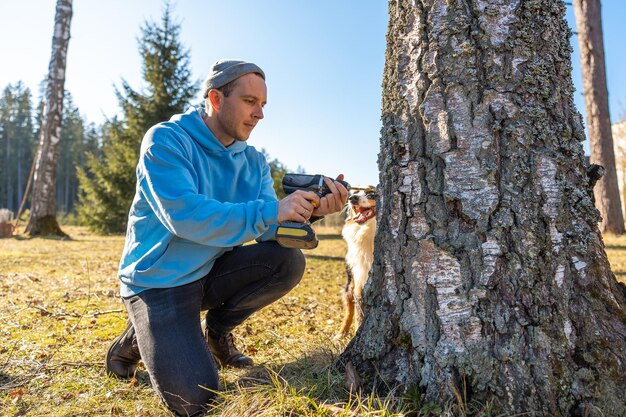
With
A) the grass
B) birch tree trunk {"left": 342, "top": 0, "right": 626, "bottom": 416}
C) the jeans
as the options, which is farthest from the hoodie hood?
the grass

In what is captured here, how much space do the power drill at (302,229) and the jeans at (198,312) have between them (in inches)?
22.6

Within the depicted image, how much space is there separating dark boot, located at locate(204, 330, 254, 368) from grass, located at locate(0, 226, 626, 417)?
8 centimetres

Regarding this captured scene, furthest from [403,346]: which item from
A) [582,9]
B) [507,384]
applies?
[582,9]

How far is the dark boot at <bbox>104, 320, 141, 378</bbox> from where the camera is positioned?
8.47ft

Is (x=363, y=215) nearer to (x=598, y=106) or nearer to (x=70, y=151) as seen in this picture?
(x=598, y=106)

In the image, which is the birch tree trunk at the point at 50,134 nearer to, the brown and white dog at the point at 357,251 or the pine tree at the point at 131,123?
the pine tree at the point at 131,123

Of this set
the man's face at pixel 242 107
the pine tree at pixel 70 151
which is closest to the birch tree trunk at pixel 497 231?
the man's face at pixel 242 107

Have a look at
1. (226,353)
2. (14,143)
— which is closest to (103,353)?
(226,353)

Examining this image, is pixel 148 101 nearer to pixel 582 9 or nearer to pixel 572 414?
pixel 582 9

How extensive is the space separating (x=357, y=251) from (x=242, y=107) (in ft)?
6.87

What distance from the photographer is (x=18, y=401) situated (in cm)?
229

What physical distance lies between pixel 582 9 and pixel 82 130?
58805mm

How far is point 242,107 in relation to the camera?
8.32ft

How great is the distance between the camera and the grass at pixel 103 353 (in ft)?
6.17
